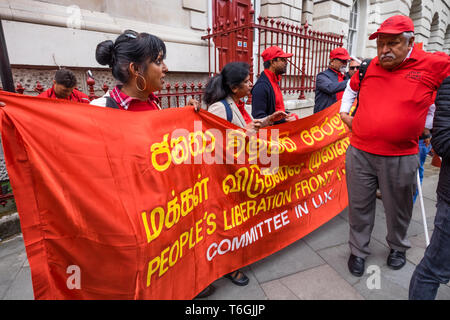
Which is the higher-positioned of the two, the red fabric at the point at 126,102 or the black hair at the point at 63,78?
the black hair at the point at 63,78

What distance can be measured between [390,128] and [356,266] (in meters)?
1.29

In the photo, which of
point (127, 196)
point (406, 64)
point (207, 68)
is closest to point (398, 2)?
point (207, 68)

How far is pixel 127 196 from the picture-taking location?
1.50 meters

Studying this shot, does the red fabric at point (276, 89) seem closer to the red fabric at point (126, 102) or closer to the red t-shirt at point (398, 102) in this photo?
the red t-shirt at point (398, 102)

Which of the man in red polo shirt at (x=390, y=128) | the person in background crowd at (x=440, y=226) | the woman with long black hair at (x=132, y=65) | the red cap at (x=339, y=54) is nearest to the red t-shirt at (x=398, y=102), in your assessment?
the man in red polo shirt at (x=390, y=128)

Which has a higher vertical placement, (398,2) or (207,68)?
(398,2)

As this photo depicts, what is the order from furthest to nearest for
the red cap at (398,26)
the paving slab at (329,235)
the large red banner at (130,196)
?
1. the paving slab at (329,235)
2. the red cap at (398,26)
3. the large red banner at (130,196)

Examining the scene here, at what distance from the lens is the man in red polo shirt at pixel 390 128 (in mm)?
1971

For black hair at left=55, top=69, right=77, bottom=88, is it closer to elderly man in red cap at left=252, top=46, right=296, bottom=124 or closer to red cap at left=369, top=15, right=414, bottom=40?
elderly man in red cap at left=252, top=46, right=296, bottom=124

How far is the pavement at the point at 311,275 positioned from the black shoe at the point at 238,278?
0.04m

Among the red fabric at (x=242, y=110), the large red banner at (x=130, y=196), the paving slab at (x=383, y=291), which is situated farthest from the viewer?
the red fabric at (x=242, y=110)

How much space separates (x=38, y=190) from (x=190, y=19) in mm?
5695

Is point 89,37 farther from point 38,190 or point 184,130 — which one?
point 38,190

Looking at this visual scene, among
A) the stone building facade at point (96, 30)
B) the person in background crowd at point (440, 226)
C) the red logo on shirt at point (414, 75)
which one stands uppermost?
the stone building facade at point (96, 30)
